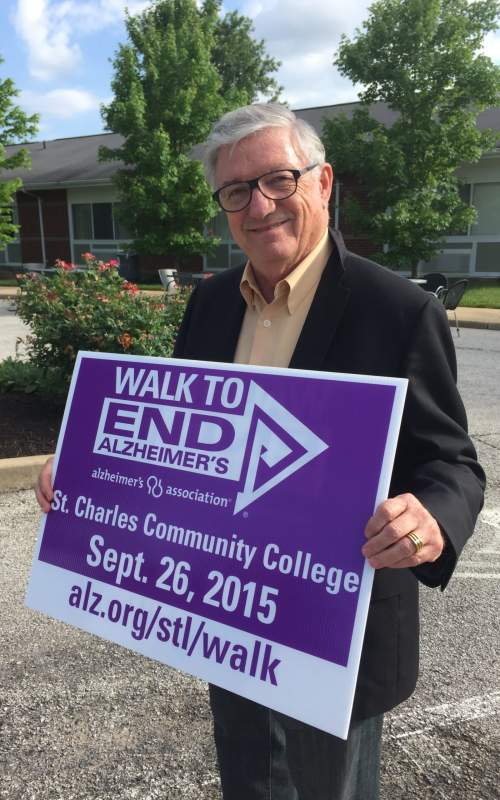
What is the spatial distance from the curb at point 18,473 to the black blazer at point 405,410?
12.5 ft

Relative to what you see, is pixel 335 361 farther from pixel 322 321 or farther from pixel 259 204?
pixel 259 204

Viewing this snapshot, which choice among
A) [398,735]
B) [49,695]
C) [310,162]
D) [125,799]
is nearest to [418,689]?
[398,735]

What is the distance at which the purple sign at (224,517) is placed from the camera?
1.41m

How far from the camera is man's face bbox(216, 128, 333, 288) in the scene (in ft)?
5.38

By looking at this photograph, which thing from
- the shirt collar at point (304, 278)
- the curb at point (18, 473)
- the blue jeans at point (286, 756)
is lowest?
the curb at point (18, 473)

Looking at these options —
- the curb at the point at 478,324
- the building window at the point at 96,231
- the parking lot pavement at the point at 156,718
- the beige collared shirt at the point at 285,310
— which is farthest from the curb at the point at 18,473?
the building window at the point at 96,231

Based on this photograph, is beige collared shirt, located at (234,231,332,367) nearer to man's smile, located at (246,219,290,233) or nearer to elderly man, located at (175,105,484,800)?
elderly man, located at (175,105,484,800)

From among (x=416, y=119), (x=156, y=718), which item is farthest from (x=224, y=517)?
(x=416, y=119)

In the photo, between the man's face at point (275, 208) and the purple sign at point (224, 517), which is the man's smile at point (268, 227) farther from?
the purple sign at point (224, 517)

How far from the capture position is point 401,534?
1309mm

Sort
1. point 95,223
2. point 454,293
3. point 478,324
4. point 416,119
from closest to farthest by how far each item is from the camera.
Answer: point 454,293 < point 478,324 < point 416,119 < point 95,223

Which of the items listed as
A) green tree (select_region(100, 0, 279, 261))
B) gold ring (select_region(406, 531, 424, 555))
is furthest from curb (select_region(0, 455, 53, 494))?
green tree (select_region(100, 0, 279, 261))

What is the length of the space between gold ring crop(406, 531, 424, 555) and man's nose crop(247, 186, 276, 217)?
847 millimetres

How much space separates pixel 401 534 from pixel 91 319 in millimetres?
4987
